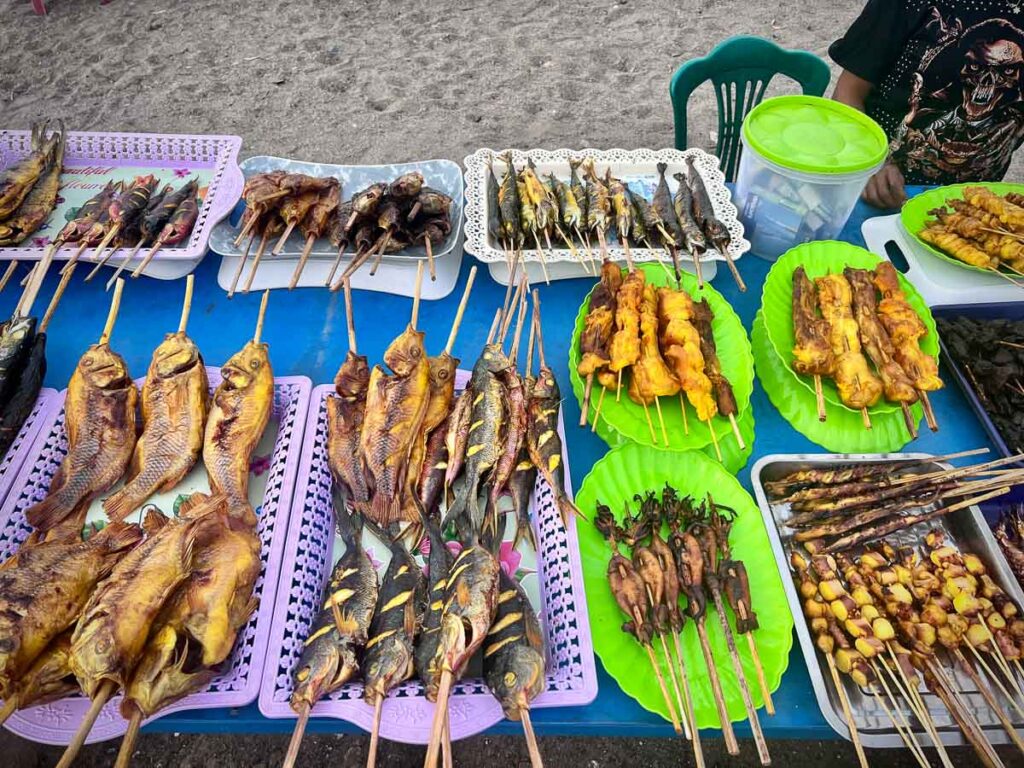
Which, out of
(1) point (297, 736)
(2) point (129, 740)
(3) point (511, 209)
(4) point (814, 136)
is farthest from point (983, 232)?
(2) point (129, 740)

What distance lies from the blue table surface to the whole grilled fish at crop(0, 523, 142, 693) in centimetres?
133

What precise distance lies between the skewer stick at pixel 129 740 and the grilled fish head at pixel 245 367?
4.93 ft

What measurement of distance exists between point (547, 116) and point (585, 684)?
7877 mm

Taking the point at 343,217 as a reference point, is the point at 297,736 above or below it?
below

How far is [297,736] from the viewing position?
77.6 inches

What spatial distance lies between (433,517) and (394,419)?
519 millimetres

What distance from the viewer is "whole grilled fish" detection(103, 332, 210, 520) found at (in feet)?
9.18

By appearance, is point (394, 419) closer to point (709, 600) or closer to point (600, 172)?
point (709, 600)

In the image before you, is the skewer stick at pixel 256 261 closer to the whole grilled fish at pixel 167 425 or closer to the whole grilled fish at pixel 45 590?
the whole grilled fish at pixel 167 425

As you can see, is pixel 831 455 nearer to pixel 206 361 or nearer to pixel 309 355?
pixel 309 355

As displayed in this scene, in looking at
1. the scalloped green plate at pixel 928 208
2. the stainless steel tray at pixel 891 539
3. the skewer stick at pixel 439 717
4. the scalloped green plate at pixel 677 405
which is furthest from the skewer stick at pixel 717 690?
the scalloped green plate at pixel 928 208

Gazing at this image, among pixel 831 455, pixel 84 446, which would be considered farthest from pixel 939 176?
pixel 84 446

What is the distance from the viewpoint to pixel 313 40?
944 cm

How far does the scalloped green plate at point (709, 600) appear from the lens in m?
2.31
